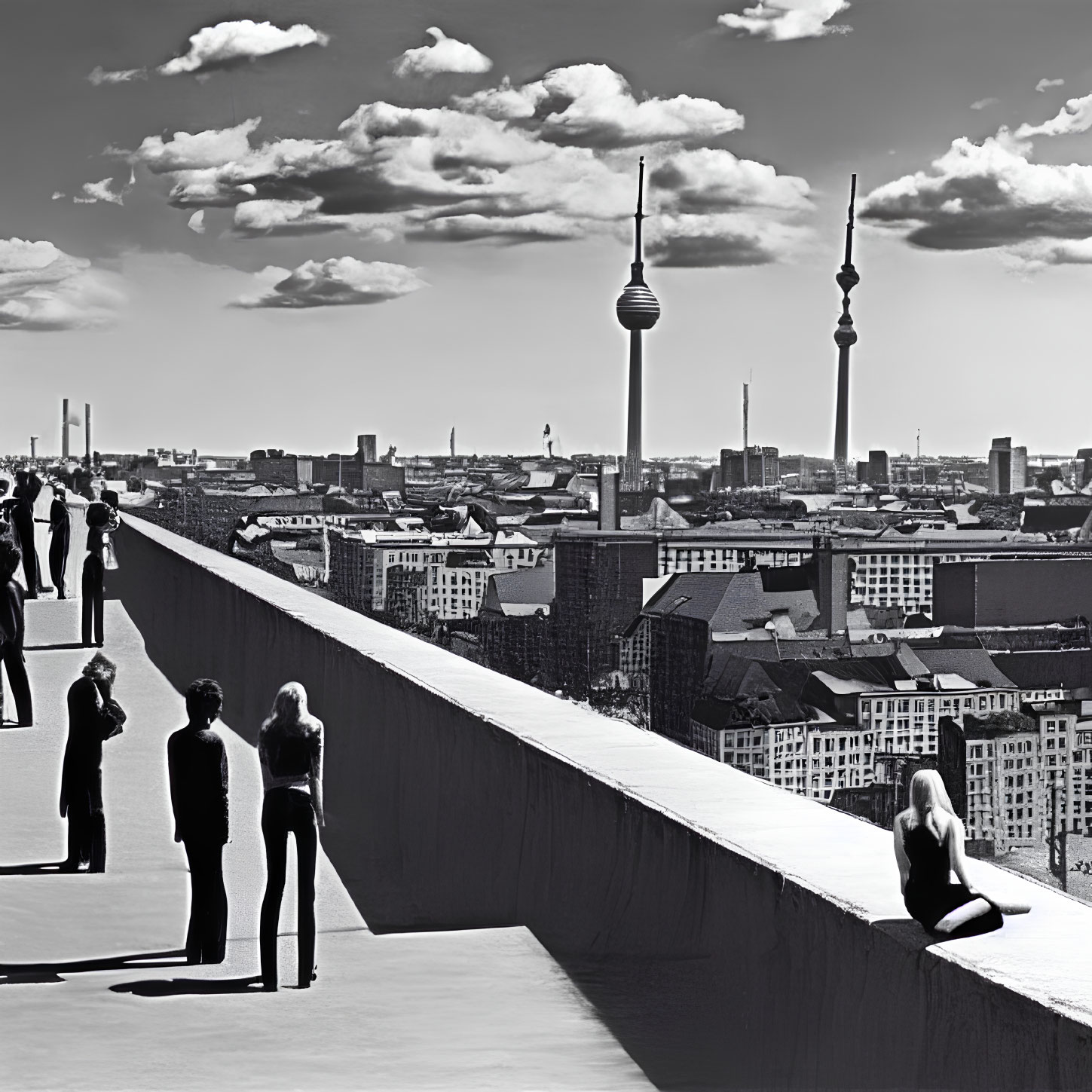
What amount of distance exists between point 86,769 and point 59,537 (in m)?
12.4

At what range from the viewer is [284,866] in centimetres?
575

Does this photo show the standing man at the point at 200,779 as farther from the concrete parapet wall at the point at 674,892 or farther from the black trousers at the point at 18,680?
the black trousers at the point at 18,680

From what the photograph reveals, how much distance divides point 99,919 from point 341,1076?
224cm

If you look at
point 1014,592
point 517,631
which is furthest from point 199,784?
point 1014,592

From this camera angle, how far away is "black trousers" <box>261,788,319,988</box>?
561cm

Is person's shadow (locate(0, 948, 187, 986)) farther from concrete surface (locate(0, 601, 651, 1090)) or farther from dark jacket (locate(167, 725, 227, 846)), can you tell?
dark jacket (locate(167, 725, 227, 846))

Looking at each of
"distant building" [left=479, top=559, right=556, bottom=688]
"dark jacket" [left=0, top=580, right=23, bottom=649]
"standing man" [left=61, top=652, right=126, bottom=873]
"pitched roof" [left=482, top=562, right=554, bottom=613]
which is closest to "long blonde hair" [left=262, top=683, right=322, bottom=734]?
"standing man" [left=61, top=652, right=126, bottom=873]

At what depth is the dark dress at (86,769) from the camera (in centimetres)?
699

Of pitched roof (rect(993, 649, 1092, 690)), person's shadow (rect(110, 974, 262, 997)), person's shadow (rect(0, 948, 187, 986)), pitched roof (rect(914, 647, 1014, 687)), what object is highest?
person's shadow (rect(110, 974, 262, 997))

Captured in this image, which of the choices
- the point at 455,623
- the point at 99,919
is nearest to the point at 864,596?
the point at 455,623

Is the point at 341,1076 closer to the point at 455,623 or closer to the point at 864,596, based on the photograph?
the point at 455,623

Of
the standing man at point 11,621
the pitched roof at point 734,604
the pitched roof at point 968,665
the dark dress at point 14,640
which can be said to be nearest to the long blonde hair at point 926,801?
the standing man at point 11,621

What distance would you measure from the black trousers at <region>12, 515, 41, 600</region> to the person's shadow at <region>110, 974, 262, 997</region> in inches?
423

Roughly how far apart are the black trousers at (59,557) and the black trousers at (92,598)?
2.97 metres
